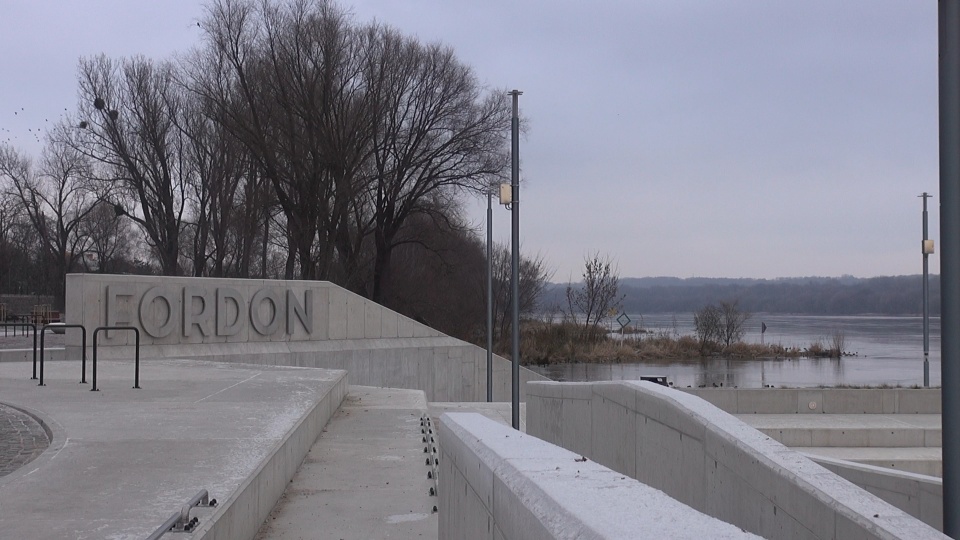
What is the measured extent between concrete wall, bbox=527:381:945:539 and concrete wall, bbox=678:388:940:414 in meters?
9.19

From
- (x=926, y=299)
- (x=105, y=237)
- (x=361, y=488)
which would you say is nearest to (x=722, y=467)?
(x=361, y=488)

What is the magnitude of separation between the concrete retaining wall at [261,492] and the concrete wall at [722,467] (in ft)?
10.4

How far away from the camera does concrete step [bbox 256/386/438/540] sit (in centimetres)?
661

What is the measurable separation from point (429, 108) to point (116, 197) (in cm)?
1634

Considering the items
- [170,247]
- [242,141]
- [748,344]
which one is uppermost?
[242,141]

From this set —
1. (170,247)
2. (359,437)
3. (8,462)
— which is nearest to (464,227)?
(170,247)

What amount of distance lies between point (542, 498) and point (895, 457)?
12.5 metres

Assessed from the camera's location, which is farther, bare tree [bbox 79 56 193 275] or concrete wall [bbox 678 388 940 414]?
bare tree [bbox 79 56 193 275]

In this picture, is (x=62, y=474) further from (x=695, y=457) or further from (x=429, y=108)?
(x=429, y=108)

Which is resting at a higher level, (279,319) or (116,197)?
(116,197)

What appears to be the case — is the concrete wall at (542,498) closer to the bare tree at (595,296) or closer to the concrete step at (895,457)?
the concrete step at (895,457)

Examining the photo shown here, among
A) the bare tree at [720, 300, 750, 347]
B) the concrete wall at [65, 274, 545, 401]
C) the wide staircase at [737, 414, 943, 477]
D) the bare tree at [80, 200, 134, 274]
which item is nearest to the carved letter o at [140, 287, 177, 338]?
the concrete wall at [65, 274, 545, 401]

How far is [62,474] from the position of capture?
651 cm

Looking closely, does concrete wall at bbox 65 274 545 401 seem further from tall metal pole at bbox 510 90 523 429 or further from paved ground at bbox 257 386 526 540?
paved ground at bbox 257 386 526 540
